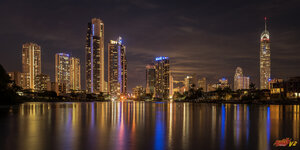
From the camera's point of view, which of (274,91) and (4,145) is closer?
(4,145)

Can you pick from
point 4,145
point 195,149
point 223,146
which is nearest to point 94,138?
point 4,145

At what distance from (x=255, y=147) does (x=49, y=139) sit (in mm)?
14900

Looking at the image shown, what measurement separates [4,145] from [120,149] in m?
7.91

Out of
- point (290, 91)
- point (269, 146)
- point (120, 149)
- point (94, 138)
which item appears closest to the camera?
point (120, 149)

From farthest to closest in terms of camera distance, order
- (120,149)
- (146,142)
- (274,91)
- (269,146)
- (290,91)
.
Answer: (274,91) < (290,91) < (146,142) < (269,146) < (120,149)

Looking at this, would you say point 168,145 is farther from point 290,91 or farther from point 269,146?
point 290,91

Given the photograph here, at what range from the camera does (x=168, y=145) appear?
18609 millimetres

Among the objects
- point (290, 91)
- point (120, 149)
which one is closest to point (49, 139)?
point (120, 149)

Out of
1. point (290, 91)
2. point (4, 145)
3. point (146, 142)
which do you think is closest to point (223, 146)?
point (146, 142)

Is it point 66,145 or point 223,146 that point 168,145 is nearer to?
point 223,146

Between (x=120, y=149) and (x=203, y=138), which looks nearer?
(x=120, y=149)

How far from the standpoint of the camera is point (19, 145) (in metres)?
18.3

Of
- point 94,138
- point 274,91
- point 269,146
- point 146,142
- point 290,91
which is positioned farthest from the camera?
point 274,91

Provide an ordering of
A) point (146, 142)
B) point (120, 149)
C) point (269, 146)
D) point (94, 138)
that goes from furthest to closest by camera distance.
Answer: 1. point (94, 138)
2. point (146, 142)
3. point (269, 146)
4. point (120, 149)
